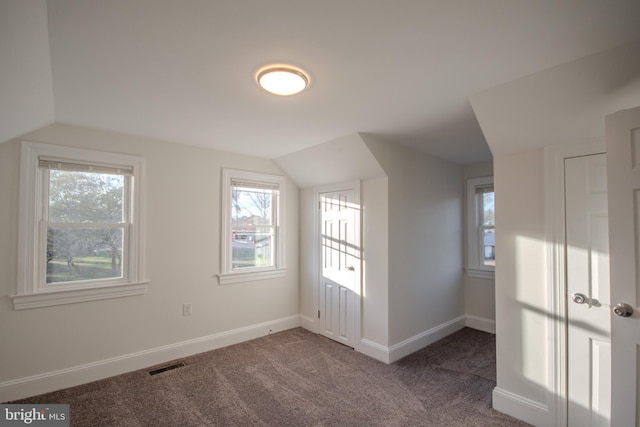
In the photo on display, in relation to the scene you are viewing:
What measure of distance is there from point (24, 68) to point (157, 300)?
7.54 ft

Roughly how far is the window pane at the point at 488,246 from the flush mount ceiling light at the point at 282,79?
345 centimetres

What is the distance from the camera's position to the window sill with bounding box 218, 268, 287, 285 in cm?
362

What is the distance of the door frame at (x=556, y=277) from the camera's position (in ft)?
6.80

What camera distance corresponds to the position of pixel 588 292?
199 centimetres

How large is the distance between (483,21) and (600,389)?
7.54 ft

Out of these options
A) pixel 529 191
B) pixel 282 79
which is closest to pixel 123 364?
pixel 282 79

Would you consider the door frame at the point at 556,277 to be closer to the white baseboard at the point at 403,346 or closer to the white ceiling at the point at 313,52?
the white ceiling at the point at 313,52

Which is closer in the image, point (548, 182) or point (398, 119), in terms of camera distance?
point (548, 182)

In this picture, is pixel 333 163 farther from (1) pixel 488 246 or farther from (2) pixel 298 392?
(1) pixel 488 246

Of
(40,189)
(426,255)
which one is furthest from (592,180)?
(40,189)

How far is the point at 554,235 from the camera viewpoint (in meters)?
2.12

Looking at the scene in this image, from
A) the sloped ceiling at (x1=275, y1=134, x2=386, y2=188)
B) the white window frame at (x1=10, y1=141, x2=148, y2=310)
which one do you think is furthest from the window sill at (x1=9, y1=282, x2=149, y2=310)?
the sloped ceiling at (x1=275, y1=134, x2=386, y2=188)

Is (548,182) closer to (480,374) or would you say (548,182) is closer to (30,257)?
(480,374)

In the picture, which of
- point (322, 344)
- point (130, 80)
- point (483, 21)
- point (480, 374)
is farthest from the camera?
point (322, 344)
